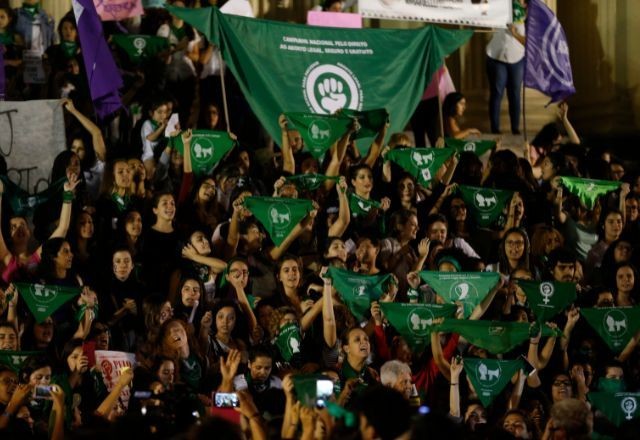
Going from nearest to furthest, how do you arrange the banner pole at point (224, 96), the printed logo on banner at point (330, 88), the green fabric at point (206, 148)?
1. the green fabric at point (206, 148)
2. the banner pole at point (224, 96)
3. the printed logo on banner at point (330, 88)

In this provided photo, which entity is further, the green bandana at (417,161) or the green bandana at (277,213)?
the green bandana at (417,161)

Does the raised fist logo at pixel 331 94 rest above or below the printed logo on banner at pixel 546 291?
above

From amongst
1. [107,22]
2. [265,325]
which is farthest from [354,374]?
[107,22]

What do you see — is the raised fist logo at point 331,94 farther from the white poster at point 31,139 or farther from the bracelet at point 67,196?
the bracelet at point 67,196

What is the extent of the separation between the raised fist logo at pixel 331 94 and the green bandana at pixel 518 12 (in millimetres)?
2628

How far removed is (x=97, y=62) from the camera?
17453mm

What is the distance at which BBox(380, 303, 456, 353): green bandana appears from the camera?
602 inches

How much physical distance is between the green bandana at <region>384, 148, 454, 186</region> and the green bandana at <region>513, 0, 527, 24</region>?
3.51m

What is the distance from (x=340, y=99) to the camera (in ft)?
62.0

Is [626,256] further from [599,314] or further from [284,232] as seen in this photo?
[284,232]

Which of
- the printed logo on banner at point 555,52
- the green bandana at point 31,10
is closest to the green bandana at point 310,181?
the green bandana at point 31,10

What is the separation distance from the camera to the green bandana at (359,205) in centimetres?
1669

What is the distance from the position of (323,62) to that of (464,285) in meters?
3.87

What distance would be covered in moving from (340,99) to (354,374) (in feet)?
16.0
